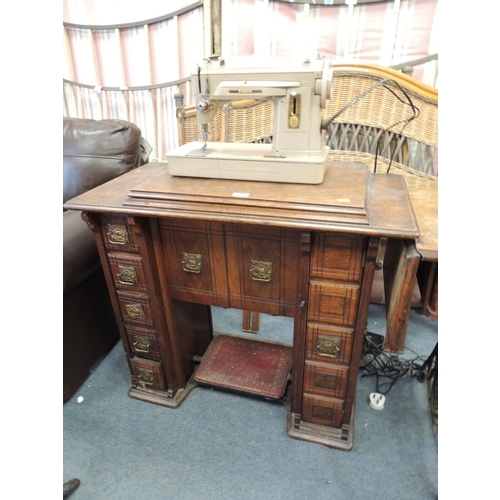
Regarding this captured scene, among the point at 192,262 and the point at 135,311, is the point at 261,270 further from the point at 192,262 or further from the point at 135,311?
the point at 135,311

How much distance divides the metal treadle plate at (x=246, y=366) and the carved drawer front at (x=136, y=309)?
1.23ft

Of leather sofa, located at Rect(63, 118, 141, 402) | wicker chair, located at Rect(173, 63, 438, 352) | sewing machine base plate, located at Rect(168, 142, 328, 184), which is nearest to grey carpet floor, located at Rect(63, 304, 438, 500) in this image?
leather sofa, located at Rect(63, 118, 141, 402)

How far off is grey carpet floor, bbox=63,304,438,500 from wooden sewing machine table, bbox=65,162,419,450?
3.3 inches

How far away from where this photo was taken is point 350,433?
1.34 meters

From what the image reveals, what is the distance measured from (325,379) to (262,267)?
45 centimetres

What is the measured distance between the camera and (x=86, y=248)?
144 centimetres

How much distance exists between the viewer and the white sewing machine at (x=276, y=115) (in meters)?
1.05

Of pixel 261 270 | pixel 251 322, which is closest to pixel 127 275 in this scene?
pixel 261 270

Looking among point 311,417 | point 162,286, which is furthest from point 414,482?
point 162,286

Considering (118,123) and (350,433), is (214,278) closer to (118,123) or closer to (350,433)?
(350,433)

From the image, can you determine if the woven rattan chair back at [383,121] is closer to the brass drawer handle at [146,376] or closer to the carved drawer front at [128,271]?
the carved drawer front at [128,271]

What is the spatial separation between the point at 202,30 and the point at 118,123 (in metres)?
0.62

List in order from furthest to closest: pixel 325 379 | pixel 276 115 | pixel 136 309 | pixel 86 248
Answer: pixel 86 248 < pixel 136 309 < pixel 325 379 < pixel 276 115

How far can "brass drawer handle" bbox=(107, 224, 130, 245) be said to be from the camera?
1170 mm
